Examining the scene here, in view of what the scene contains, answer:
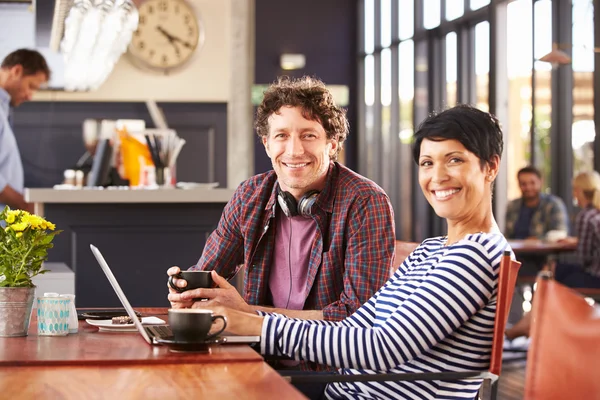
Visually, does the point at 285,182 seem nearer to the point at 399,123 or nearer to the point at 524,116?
the point at 524,116

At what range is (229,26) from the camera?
8086 millimetres

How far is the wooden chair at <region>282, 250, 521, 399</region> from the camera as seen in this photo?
159 centimetres

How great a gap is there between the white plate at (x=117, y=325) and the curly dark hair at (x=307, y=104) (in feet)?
2.48

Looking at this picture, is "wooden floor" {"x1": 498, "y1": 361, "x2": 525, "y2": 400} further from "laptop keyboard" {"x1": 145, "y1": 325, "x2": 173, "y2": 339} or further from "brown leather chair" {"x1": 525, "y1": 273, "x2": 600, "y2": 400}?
"brown leather chair" {"x1": 525, "y1": 273, "x2": 600, "y2": 400}

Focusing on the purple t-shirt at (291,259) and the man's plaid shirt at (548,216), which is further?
the man's plaid shirt at (548,216)

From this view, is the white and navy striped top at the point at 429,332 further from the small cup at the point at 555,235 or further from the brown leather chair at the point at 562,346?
the small cup at the point at 555,235

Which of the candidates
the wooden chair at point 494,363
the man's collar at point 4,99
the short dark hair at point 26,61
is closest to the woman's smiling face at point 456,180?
the wooden chair at point 494,363

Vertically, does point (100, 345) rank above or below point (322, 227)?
below

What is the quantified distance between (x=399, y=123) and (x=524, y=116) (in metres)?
2.66

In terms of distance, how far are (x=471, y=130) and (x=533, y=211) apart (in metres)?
5.58

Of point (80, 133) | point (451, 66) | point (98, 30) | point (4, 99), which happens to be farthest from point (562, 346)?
point (451, 66)

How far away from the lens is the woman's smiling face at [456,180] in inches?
74.2

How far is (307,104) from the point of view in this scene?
100 inches

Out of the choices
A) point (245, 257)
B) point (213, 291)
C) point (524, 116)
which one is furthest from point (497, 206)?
point (213, 291)
